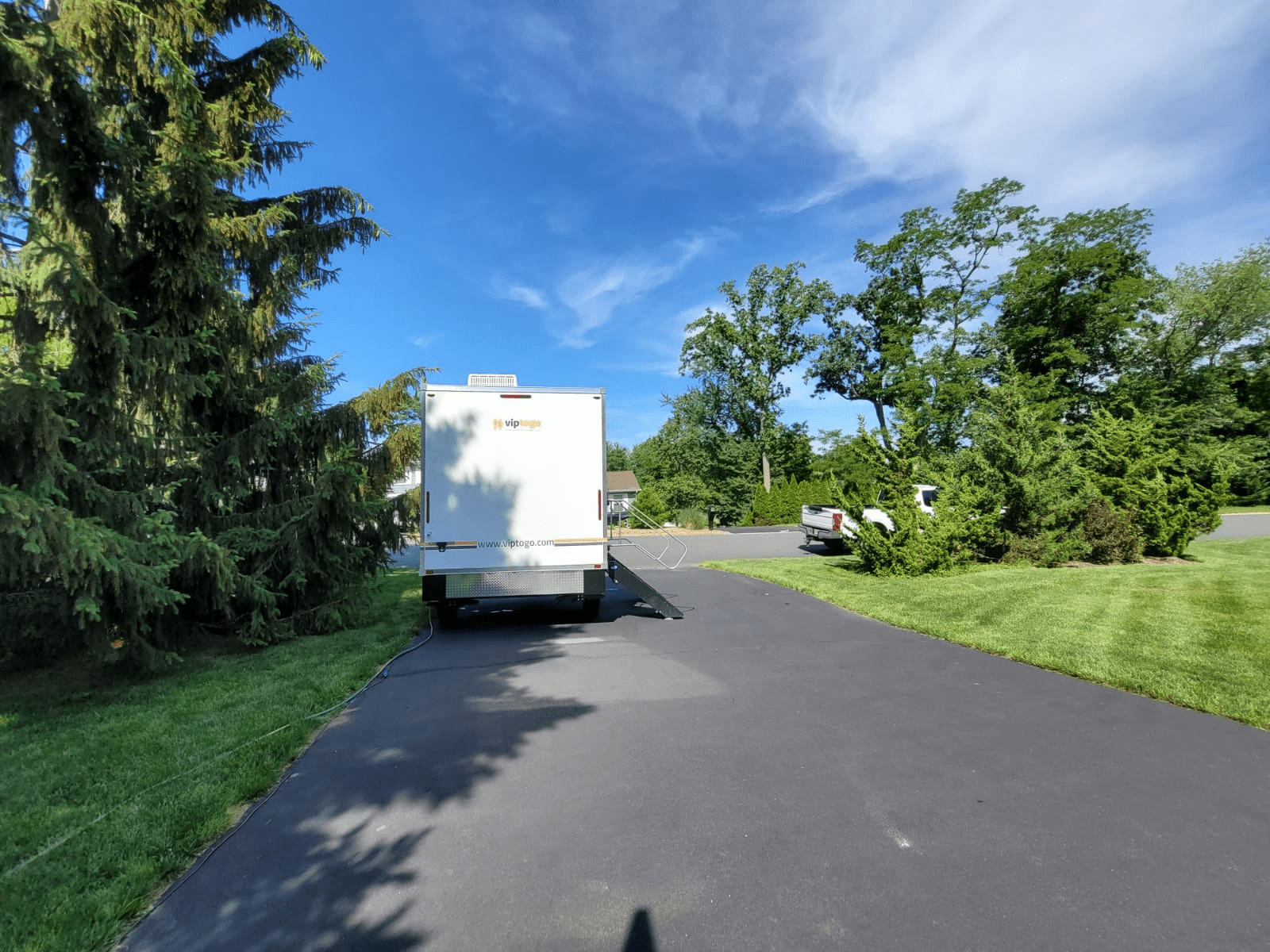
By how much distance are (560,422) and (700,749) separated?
16.1ft

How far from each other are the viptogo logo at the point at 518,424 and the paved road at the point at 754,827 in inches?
138

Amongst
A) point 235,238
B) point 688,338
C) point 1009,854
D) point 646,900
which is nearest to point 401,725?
point 646,900

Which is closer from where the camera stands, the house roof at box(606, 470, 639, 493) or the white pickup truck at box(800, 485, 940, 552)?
the white pickup truck at box(800, 485, 940, 552)

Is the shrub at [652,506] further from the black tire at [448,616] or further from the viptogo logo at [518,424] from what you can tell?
the viptogo logo at [518,424]

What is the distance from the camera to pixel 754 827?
9.44 ft

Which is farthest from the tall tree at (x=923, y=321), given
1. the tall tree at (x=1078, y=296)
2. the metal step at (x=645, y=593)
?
the metal step at (x=645, y=593)

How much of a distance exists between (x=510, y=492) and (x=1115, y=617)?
750 cm

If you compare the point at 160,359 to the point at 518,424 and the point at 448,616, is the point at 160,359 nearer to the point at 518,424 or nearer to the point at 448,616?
the point at 518,424

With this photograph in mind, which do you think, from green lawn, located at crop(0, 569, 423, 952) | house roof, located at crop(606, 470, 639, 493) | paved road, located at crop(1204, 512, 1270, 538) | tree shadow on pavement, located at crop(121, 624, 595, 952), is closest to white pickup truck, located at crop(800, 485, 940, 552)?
paved road, located at crop(1204, 512, 1270, 538)

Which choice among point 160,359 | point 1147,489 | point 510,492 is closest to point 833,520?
point 1147,489

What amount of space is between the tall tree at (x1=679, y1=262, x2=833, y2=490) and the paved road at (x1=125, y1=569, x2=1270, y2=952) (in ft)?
107

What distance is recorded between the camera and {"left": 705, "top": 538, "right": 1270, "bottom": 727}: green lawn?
4895mm

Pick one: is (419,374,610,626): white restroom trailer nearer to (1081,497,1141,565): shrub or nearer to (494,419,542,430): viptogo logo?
(494,419,542,430): viptogo logo

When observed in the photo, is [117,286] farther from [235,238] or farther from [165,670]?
[165,670]
